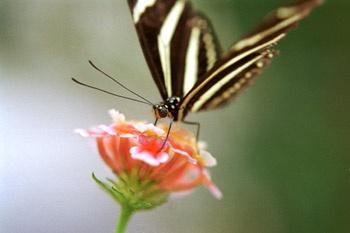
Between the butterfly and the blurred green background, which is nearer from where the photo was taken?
the butterfly

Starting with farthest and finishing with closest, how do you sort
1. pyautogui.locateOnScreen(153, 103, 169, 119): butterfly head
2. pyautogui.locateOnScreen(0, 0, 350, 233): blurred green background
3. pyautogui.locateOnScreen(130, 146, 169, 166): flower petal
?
pyautogui.locateOnScreen(0, 0, 350, 233): blurred green background, pyautogui.locateOnScreen(153, 103, 169, 119): butterfly head, pyautogui.locateOnScreen(130, 146, 169, 166): flower petal

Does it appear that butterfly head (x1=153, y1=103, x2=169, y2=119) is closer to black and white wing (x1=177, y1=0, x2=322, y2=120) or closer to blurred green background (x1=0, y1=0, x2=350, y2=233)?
black and white wing (x1=177, y1=0, x2=322, y2=120)

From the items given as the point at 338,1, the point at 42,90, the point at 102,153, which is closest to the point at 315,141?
the point at 338,1

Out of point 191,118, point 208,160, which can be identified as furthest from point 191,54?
point 191,118

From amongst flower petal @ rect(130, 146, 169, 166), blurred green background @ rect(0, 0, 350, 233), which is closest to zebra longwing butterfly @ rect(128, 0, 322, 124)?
flower petal @ rect(130, 146, 169, 166)

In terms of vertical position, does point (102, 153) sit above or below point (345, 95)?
below

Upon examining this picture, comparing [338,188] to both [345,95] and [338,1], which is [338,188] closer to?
[345,95]

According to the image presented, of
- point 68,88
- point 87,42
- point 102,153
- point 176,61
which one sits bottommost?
point 102,153
